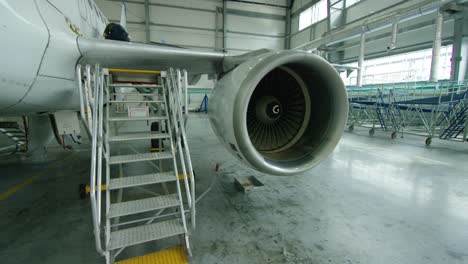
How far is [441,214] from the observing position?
97.8 inches

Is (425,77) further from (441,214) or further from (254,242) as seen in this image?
(254,242)

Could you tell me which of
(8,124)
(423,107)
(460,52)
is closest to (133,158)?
(8,124)

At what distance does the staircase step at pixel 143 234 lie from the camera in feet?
5.31

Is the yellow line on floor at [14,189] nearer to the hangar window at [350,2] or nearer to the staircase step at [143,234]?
the staircase step at [143,234]

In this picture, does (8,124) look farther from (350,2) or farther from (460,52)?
A: (350,2)

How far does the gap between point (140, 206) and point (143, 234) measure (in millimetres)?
226

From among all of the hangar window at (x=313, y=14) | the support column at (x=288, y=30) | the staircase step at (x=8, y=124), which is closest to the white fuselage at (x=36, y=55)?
the staircase step at (x=8, y=124)

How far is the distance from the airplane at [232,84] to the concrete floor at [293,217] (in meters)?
0.77

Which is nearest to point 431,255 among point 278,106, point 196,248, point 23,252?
point 278,106

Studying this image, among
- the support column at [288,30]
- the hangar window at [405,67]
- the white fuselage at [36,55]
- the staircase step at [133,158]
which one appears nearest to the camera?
the white fuselage at [36,55]

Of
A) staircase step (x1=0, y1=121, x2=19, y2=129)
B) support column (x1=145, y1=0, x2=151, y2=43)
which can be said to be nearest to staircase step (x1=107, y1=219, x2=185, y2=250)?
staircase step (x1=0, y1=121, x2=19, y2=129)

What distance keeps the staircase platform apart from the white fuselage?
1.56m

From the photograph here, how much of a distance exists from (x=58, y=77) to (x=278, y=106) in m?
2.06

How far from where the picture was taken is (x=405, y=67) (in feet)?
39.1
